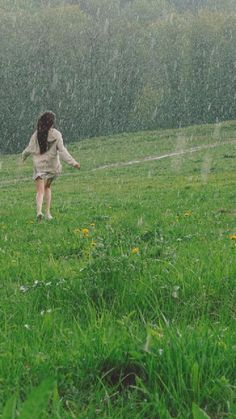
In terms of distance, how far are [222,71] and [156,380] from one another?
8765 centimetres

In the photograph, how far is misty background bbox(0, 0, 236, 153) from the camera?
3243 inches

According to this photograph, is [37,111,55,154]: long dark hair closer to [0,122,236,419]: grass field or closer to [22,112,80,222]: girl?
[22,112,80,222]: girl

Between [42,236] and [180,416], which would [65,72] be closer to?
[42,236]

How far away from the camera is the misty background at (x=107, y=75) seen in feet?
270

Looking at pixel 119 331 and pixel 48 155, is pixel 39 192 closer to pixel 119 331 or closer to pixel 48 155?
pixel 48 155

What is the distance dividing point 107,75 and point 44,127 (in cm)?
7661

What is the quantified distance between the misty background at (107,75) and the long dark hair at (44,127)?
69500mm

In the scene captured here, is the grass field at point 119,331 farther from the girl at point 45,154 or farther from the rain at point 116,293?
the girl at point 45,154

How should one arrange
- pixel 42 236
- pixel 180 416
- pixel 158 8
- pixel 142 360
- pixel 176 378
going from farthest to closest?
pixel 158 8, pixel 42 236, pixel 142 360, pixel 176 378, pixel 180 416

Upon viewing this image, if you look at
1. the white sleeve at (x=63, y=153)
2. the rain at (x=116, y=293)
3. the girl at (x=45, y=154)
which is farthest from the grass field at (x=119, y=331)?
the girl at (x=45, y=154)

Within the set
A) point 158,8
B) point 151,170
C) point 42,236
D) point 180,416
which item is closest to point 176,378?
point 180,416

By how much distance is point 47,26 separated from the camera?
86.8 metres

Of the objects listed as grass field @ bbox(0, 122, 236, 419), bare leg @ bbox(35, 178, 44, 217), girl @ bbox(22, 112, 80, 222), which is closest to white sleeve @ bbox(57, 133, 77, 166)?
girl @ bbox(22, 112, 80, 222)

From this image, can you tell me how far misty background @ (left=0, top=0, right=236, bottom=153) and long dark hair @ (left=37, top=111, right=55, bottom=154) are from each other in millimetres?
69500
